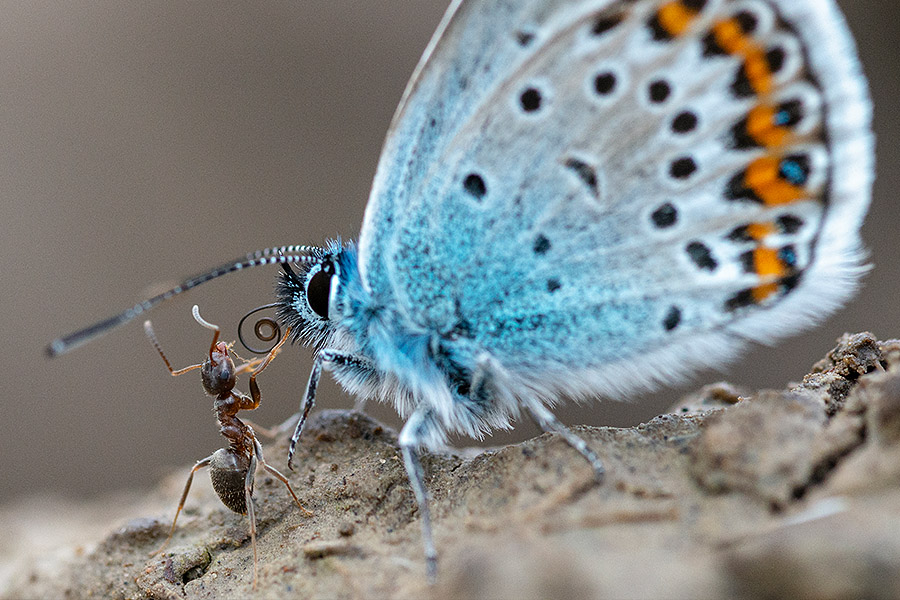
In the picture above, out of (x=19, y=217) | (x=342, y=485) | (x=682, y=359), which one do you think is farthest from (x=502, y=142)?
(x=19, y=217)

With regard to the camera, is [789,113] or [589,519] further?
[789,113]

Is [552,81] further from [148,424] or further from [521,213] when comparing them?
[148,424]

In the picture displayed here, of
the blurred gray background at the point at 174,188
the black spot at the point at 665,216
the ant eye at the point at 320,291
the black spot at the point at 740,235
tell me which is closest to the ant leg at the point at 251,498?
the ant eye at the point at 320,291

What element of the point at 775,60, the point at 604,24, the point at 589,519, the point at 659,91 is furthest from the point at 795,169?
the point at 589,519

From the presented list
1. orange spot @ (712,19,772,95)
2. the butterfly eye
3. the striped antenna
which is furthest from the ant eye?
orange spot @ (712,19,772,95)

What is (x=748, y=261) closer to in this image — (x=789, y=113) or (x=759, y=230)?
(x=759, y=230)

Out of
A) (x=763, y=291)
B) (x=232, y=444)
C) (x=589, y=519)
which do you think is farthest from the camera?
(x=232, y=444)

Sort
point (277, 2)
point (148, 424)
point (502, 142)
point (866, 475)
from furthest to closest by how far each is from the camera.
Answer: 1. point (277, 2)
2. point (148, 424)
3. point (502, 142)
4. point (866, 475)
